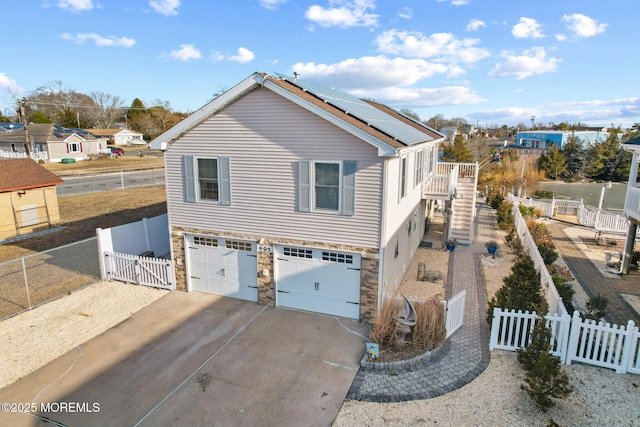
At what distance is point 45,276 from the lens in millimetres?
15016

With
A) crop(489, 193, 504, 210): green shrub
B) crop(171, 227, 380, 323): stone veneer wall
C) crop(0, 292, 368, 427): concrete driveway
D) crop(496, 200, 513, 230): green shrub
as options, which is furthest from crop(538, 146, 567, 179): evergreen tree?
crop(0, 292, 368, 427): concrete driveway

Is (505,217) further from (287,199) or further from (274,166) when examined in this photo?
(274,166)

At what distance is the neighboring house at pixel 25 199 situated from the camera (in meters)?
19.7

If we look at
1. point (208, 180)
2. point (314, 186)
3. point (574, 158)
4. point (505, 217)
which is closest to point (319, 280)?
point (314, 186)

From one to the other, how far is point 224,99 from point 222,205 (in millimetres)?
3305

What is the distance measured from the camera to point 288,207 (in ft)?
38.8

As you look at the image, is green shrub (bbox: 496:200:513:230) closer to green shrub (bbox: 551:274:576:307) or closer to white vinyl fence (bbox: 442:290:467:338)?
green shrub (bbox: 551:274:576:307)

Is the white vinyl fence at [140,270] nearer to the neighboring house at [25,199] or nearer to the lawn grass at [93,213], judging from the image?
the lawn grass at [93,213]

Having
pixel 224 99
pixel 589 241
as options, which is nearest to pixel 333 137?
pixel 224 99

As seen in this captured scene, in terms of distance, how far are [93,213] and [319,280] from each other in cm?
2022

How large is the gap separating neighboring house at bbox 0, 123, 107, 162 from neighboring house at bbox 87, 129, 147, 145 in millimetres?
20992

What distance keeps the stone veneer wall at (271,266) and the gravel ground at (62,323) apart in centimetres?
140

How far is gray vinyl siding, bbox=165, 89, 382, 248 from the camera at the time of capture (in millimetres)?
10898

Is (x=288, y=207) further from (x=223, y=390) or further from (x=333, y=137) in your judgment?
(x=223, y=390)
